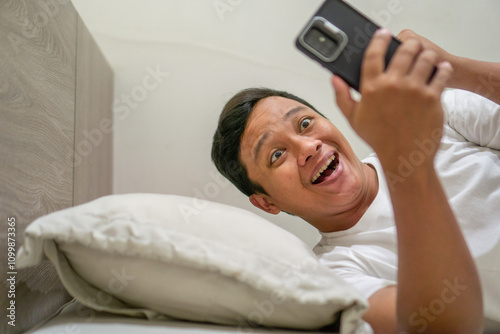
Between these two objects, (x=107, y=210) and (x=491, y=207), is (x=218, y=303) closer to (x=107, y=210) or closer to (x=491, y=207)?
(x=107, y=210)

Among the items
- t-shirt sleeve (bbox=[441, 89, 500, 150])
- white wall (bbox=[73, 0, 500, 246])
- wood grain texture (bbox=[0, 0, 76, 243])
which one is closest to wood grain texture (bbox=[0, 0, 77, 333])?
wood grain texture (bbox=[0, 0, 76, 243])

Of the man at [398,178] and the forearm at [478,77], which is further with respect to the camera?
the forearm at [478,77]

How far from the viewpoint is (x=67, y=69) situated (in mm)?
993

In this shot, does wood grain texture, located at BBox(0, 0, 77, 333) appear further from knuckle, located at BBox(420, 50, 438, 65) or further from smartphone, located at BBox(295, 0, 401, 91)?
knuckle, located at BBox(420, 50, 438, 65)

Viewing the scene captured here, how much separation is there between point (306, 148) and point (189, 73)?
0.65m

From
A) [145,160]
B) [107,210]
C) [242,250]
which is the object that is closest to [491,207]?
[242,250]

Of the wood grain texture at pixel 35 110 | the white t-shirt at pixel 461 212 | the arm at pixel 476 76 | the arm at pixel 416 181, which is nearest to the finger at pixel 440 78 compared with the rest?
the arm at pixel 416 181

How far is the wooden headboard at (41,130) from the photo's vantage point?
62 centimetres

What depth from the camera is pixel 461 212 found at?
0.88m

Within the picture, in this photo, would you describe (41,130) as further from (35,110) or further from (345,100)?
(345,100)

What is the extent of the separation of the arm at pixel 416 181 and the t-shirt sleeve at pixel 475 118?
1.89ft

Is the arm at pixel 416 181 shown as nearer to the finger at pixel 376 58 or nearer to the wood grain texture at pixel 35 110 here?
the finger at pixel 376 58

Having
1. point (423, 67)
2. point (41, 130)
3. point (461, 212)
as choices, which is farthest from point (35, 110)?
point (461, 212)

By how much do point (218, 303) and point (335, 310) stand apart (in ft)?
0.52
